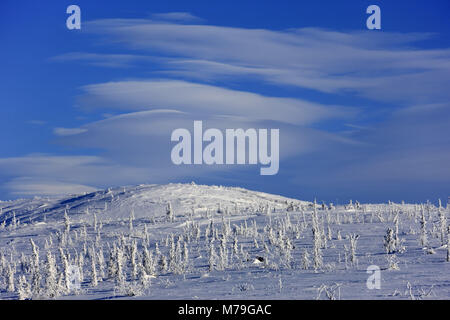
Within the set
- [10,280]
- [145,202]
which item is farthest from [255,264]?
[145,202]

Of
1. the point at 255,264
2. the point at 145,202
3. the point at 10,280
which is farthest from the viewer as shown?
the point at 145,202

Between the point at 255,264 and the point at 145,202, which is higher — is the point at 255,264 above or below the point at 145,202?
below

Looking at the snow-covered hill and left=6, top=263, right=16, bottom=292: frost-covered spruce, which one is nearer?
left=6, top=263, right=16, bottom=292: frost-covered spruce

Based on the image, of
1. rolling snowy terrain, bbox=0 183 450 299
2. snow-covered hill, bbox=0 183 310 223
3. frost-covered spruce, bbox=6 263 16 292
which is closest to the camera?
rolling snowy terrain, bbox=0 183 450 299

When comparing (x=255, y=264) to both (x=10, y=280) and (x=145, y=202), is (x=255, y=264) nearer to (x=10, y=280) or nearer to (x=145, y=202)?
(x=10, y=280)

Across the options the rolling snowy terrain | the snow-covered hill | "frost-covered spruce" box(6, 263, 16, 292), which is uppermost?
the snow-covered hill

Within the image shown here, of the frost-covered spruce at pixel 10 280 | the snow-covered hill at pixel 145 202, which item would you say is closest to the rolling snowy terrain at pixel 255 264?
the frost-covered spruce at pixel 10 280

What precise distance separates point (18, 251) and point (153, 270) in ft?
108

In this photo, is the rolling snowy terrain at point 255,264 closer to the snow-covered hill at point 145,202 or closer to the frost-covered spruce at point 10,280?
the frost-covered spruce at point 10,280

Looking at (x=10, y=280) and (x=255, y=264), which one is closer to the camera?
(x=255, y=264)

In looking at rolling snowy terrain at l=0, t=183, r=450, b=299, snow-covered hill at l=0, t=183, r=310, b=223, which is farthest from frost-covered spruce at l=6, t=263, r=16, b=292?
snow-covered hill at l=0, t=183, r=310, b=223

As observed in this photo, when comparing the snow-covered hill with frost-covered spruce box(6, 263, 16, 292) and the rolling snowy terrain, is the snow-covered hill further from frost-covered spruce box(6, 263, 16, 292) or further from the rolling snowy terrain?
frost-covered spruce box(6, 263, 16, 292)

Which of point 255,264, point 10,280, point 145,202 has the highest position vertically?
point 145,202

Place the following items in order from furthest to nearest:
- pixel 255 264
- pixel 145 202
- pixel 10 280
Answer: pixel 145 202 → pixel 10 280 → pixel 255 264
